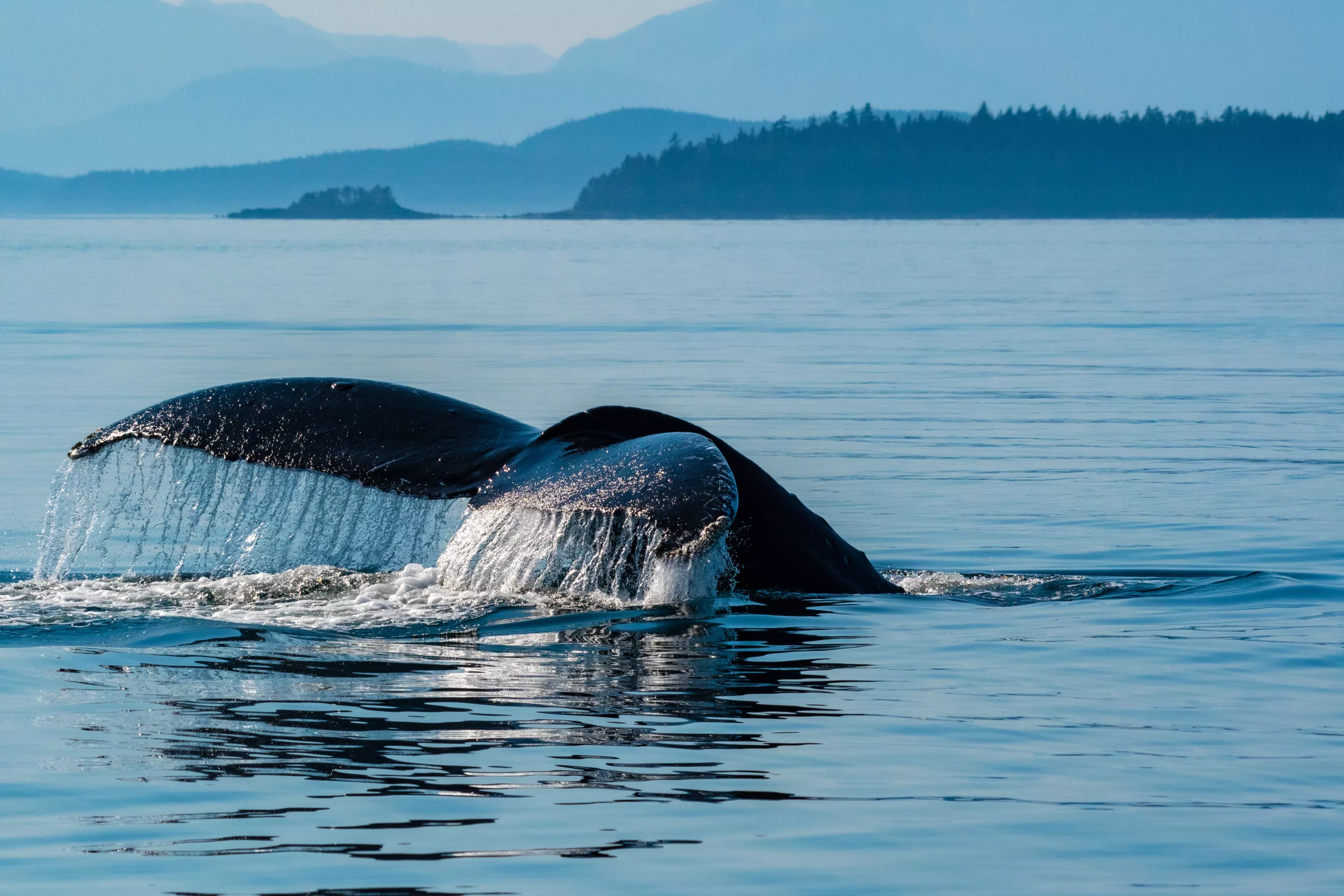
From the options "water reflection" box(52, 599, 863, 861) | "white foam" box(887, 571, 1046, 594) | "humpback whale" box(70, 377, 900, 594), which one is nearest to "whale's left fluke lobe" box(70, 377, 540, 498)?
"humpback whale" box(70, 377, 900, 594)

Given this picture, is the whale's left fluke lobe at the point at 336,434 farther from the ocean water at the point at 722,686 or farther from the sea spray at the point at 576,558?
the sea spray at the point at 576,558

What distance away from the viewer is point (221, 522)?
1220cm

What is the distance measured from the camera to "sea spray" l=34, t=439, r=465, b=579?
6.70 meters

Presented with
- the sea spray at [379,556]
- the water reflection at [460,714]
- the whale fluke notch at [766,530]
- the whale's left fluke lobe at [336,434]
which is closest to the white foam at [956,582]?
the whale fluke notch at [766,530]

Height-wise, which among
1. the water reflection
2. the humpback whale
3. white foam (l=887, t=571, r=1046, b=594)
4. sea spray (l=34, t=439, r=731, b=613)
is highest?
the humpback whale

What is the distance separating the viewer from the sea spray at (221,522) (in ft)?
22.0

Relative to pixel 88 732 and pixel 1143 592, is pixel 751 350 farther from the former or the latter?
pixel 88 732

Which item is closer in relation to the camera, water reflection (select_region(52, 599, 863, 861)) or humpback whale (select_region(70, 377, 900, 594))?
water reflection (select_region(52, 599, 863, 861))

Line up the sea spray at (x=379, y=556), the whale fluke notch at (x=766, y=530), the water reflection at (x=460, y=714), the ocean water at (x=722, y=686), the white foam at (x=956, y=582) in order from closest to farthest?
1. the ocean water at (x=722, y=686)
2. the water reflection at (x=460, y=714)
3. the sea spray at (x=379, y=556)
4. the whale fluke notch at (x=766, y=530)
5. the white foam at (x=956, y=582)

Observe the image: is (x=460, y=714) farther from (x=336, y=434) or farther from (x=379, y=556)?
(x=379, y=556)

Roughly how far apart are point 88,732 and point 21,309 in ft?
96.8

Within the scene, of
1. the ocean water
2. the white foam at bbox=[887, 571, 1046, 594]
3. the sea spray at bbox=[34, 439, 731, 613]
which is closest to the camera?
the ocean water

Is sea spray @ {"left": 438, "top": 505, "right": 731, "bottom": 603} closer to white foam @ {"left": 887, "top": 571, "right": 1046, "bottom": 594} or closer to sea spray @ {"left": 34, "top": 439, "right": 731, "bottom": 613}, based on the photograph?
sea spray @ {"left": 34, "top": 439, "right": 731, "bottom": 613}

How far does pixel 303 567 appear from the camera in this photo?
879cm
